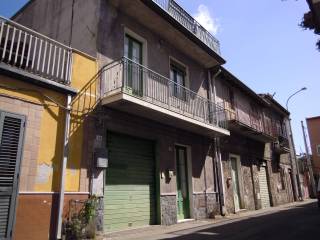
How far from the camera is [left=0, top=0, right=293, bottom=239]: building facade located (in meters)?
7.58

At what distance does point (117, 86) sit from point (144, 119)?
1521 mm

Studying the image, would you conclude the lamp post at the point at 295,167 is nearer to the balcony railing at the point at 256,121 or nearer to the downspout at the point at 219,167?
the balcony railing at the point at 256,121

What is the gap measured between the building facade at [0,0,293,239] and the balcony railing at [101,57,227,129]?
0.04 metres

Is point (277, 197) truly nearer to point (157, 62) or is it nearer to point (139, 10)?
point (157, 62)

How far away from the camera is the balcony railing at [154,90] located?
9320 millimetres

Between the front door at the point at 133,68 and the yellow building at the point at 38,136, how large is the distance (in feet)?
5.99

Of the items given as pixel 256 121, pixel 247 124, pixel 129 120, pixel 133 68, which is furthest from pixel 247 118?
pixel 129 120

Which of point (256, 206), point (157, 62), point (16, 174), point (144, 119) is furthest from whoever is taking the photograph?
point (256, 206)

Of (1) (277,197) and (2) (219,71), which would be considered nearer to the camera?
(2) (219,71)

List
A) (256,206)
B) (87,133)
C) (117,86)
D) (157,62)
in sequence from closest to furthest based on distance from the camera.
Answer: (87,133), (117,86), (157,62), (256,206)

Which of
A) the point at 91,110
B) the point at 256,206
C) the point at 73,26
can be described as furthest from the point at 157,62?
the point at 256,206

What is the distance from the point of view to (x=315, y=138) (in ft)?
132

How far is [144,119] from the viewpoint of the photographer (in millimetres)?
10352

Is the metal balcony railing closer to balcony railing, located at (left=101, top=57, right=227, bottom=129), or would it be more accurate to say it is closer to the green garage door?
balcony railing, located at (left=101, top=57, right=227, bottom=129)
